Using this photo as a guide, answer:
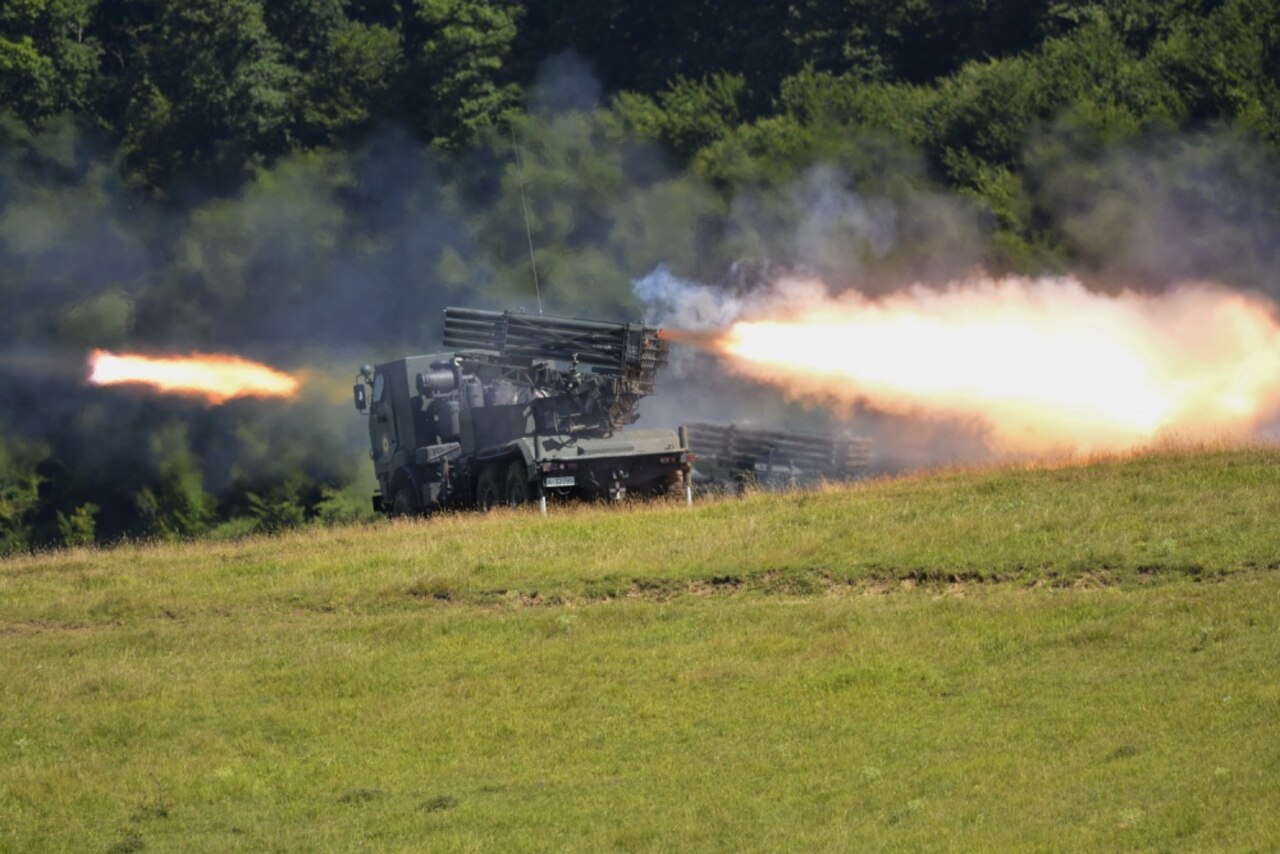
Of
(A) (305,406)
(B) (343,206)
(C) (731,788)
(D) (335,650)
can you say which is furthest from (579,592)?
(B) (343,206)

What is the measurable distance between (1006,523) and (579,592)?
18.1 ft

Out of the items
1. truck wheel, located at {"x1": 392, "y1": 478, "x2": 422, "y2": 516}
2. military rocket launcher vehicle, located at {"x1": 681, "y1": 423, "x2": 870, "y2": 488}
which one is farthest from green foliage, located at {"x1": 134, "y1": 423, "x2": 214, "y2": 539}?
truck wheel, located at {"x1": 392, "y1": 478, "x2": 422, "y2": 516}

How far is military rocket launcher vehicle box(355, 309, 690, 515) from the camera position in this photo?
35.1 meters

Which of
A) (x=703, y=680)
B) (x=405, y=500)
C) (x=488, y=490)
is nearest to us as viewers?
(x=703, y=680)

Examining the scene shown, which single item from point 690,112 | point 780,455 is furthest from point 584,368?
point 690,112

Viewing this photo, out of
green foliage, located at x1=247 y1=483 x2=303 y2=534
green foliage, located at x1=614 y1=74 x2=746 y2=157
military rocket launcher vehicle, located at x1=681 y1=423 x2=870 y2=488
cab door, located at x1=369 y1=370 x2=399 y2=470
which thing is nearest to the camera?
cab door, located at x1=369 y1=370 x2=399 y2=470

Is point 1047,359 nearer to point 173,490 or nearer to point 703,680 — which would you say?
point 703,680

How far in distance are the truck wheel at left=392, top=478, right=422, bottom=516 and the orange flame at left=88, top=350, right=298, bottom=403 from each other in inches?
215

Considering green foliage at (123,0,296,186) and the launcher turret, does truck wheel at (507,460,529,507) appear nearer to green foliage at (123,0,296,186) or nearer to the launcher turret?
the launcher turret

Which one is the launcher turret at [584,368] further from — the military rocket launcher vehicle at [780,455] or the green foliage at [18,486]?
the green foliage at [18,486]

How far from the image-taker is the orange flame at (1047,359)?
3788 centimetres

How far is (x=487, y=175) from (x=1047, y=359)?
114ft

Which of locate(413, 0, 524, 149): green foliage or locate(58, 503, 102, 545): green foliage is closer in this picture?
locate(58, 503, 102, 545): green foliage

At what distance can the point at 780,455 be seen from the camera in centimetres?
4484
